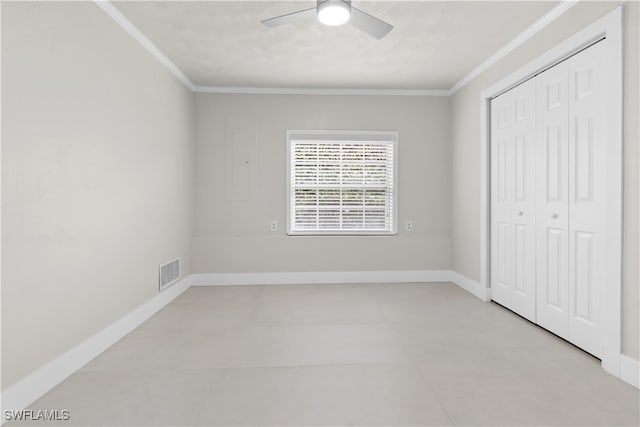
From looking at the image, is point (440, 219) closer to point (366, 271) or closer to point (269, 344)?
point (366, 271)

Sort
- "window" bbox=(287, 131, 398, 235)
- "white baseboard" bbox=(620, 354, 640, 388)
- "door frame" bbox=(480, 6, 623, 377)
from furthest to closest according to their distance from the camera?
"window" bbox=(287, 131, 398, 235) < "door frame" bbox=(480, 6, 623, 377) < "white baseboard" bbox=(620, 354, 640, 388)

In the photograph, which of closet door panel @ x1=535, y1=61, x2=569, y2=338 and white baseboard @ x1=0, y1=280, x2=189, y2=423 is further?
closet door panel @ x1=535, y1=61, x2=569, y2=338

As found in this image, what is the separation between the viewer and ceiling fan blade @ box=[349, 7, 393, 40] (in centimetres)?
247

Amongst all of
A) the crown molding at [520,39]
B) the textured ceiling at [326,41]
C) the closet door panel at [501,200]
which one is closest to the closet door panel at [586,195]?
the crown molding at [520,39]

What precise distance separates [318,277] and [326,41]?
9.80 ft

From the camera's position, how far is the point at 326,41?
341 centimetres

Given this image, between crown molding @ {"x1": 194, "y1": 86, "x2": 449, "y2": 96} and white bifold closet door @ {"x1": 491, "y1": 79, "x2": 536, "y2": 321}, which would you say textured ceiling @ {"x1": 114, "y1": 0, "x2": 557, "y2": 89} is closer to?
crown molding @ {"x1": 194, "y1": 86, "x2": 449, "y2": 96}

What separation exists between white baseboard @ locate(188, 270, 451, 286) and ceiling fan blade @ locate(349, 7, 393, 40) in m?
3.21

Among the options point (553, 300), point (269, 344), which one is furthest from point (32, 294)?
point (553, 300)

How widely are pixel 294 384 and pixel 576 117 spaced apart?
282 cm

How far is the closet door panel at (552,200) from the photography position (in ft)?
9.35

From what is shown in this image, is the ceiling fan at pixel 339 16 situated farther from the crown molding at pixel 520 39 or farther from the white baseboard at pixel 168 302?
the white baseboard at pixel 168 302

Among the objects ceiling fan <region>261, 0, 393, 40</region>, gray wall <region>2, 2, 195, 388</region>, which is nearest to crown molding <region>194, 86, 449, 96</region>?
gray wall <region>2, 2, 195, 388</region>

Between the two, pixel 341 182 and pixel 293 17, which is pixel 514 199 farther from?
pixel 293 17
